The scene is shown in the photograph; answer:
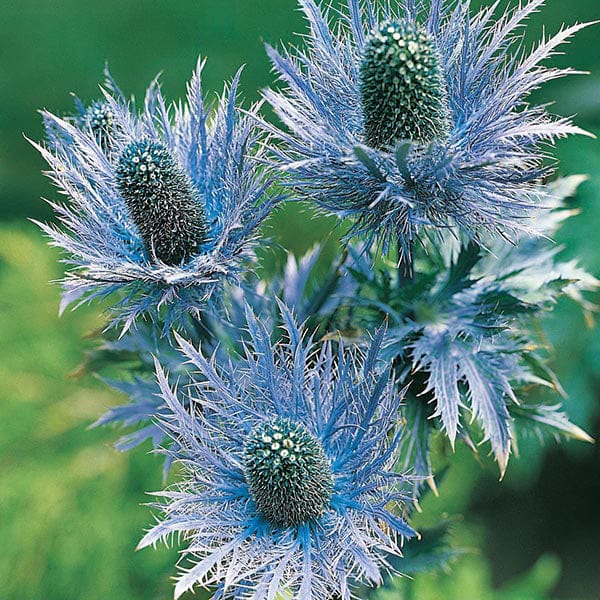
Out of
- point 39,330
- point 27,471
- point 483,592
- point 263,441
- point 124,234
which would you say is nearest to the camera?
point 263,441

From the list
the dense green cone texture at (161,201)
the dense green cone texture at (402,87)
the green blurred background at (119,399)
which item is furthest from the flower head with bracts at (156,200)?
the green blurred background at (119,399)

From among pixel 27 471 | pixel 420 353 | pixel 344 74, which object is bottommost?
pixel 27 471

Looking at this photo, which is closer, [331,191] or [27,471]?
[331,191]

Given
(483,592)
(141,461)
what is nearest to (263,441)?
(483,592)

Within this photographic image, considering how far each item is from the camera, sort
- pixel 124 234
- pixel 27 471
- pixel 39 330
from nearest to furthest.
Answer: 1. pixel 124 234
2. pixel 27 471
3. pixel 39 330

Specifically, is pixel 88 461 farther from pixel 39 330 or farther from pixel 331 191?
pixel 331 191

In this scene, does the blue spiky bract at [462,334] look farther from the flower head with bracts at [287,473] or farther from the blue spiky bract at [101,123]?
the blue spiky bract at [101,123]

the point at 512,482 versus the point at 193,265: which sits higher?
the point at 193,265
